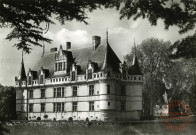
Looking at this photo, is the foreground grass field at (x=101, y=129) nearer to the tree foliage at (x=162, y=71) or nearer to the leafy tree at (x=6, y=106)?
the leafy tree at (x=6, y=106)

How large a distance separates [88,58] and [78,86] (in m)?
2.26

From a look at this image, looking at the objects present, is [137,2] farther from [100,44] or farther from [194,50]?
[100,44]

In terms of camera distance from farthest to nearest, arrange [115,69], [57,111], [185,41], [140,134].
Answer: [57,111], [115,69], [140,134], [185,41]

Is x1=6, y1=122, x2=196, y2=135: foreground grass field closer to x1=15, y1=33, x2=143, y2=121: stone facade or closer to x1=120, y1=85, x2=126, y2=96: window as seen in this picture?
x1=15, y1=33, x2=143, y2=121: stone facade

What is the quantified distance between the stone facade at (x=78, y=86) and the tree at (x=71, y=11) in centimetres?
1433

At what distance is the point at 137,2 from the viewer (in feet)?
13.1

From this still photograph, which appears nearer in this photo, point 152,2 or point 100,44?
point 152,2

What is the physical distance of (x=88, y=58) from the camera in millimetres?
22391

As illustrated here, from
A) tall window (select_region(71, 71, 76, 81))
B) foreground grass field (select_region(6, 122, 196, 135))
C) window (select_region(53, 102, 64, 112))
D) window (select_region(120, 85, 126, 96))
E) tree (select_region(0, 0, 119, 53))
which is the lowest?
foreground grass field (select_region(6, 122, 196, 135))

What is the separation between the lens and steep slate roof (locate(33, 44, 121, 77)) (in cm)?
2083

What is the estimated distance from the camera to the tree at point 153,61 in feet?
33.3

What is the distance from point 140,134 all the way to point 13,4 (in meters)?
8.61

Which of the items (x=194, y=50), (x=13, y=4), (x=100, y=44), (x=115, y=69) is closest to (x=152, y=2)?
(x=194, y=50)

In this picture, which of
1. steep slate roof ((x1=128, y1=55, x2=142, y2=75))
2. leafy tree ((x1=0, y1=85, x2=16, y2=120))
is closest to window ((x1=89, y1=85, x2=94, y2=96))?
steep slate roof ((x1=128, y1=55, x2=142, y2=75))
